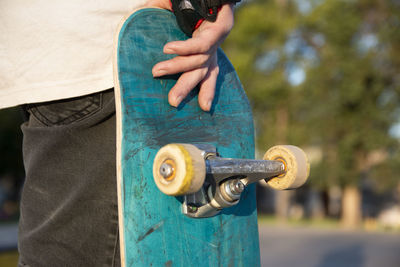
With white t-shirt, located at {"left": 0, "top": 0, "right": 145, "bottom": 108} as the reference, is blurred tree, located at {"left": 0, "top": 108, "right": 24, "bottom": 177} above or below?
above

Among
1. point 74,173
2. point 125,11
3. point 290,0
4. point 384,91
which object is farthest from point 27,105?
point 290,0

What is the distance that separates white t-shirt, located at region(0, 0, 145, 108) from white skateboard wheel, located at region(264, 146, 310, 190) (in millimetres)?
513

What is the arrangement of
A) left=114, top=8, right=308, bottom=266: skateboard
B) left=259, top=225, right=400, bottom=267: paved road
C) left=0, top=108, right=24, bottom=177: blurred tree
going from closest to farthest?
left=114, top=8, right=308, bottom=266: skateboard, left=259, top=225, right=400, bottom=267: paved road, left=0, top=108, right=24, bottom=177: blurred tree

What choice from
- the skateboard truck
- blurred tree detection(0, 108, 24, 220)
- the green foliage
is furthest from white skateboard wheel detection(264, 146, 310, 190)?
blurred tree detection(0, 108, 24, 220)

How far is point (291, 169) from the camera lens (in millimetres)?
1117

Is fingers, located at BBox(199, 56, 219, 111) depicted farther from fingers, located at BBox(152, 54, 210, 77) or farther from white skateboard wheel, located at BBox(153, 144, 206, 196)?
white skateboard wheel, located at BBox(153, 144, 206, 196)

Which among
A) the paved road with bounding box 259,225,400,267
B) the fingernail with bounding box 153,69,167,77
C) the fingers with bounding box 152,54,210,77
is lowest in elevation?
the paved road with bounding box 259,225,400,267

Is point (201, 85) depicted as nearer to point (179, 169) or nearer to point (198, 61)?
point (198, 61)

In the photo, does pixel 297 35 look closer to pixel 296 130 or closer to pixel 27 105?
pixel 296 130

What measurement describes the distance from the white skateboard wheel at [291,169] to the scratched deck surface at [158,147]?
0.16 metres

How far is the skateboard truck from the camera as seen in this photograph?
2.61 feet

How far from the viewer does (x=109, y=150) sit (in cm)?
100

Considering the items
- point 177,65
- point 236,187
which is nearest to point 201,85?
point 177,65

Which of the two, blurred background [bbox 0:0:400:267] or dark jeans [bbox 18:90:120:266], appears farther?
blurred background [bbox 0:0:400:267]
